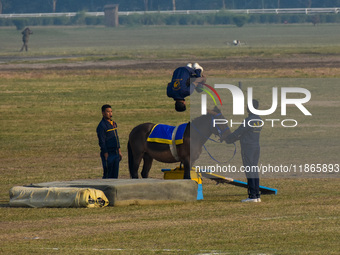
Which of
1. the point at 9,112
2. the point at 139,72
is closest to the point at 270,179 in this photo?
the point at 9,112

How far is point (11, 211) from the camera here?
52.9 ft

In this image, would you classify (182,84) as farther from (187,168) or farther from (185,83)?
(187,168)

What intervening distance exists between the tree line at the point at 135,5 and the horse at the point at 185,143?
15943cm

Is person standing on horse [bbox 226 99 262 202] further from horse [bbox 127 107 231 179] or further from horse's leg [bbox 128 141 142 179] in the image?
horse's leg [bbox 128 141 142 179]

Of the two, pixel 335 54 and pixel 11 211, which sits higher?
pixel 11 211

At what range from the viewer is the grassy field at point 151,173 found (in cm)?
1295

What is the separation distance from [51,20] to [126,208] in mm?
133617

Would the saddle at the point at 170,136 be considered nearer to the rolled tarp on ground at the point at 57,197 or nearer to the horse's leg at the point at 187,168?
the horse's leg at the point at 187,168

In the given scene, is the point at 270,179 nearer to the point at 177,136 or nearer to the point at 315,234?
the point at 177,136

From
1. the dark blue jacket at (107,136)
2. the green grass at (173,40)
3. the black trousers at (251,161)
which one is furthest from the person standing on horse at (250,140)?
the green grass at (173,40)

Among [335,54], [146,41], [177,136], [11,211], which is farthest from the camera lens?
[146,41]

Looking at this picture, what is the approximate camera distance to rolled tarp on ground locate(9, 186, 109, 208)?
16.1 m

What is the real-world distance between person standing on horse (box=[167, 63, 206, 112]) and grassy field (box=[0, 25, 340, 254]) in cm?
214

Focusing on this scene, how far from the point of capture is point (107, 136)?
18.1 meters
